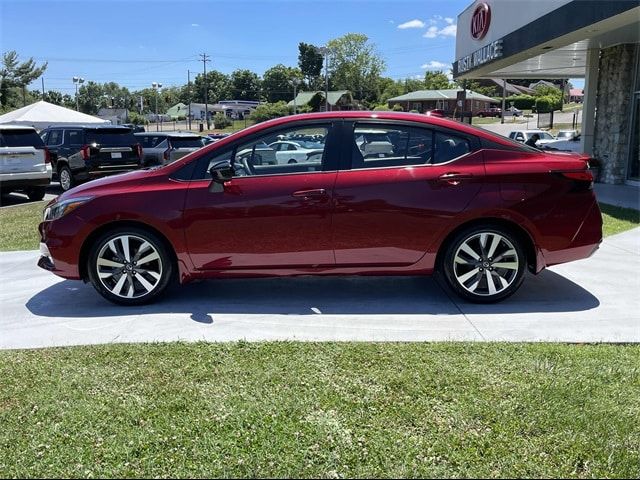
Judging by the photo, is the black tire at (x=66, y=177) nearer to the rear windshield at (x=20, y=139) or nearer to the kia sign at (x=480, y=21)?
the rear windshield at (x=20, y=139)

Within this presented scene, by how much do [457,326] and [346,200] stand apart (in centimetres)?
138

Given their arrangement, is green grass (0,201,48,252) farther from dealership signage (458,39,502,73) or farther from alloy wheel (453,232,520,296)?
dealership signage (458,39,502,73)

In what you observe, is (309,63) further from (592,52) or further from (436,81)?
(592,52)

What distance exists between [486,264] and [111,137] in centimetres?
1300

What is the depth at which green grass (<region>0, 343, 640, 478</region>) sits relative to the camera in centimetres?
264

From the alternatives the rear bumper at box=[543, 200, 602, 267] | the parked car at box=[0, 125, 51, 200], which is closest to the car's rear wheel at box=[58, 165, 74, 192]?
the parked car at box=[0, 125, 51, 200]

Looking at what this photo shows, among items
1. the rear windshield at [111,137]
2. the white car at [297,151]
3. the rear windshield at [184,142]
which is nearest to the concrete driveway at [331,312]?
the white car at [297,151]

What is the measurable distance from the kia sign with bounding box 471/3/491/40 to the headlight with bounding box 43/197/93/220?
15.0m

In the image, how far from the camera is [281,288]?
5.49 metres

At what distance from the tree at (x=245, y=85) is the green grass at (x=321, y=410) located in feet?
446

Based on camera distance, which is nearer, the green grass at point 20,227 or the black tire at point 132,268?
the black tire at point 132,268

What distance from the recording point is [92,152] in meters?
14.8

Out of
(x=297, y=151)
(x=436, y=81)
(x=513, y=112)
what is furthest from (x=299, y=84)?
(x=297, y=151)

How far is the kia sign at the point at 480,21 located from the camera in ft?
54.9
